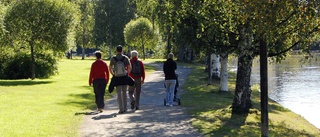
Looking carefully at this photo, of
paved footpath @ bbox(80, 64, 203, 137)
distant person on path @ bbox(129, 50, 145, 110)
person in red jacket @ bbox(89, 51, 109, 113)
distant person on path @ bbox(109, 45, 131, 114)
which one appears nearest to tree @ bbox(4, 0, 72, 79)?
paved footpath @ bbox(80, 64, 203, 137)

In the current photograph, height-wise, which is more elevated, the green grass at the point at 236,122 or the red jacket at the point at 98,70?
the red jacket at the point at 98,70

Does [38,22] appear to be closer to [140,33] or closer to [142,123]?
[142,123]

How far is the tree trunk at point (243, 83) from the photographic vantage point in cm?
1569

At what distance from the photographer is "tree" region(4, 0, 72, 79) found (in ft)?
99.6

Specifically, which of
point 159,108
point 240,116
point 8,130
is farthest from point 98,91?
point 240,116

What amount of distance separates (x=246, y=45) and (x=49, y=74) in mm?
23437

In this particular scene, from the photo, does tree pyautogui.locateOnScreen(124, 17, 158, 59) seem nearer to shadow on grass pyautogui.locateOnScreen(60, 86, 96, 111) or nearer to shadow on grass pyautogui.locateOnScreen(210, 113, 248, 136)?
shadow on grass pyautogui.locateOnScreen(60, 86, 96, 111)

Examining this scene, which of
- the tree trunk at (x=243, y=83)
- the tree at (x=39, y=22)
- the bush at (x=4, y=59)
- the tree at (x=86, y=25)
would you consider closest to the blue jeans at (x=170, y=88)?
the tree trunk at (x=243, y=83)

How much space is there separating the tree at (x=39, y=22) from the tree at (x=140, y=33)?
122 ft

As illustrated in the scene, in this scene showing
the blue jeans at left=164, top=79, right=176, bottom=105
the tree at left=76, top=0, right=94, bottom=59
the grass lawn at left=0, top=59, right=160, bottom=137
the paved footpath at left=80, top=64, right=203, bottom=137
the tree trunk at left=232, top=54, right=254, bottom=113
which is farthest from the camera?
the tree at left=76, top=0, right=94, bottom=59

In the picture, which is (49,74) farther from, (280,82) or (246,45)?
(246,45)

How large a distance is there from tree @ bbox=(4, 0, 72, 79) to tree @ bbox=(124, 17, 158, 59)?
3721 cm

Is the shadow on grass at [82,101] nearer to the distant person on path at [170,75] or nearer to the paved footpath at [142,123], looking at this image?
the paved footpath at [142,123]

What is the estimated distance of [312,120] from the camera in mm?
21703
